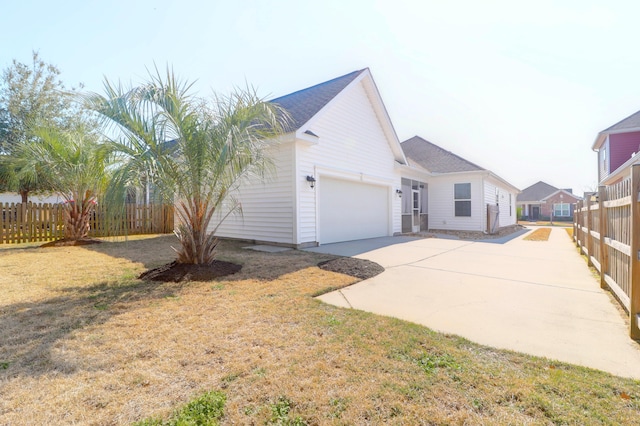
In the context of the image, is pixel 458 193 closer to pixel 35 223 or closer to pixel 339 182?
pixel 339 182

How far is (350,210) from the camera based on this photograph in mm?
11062

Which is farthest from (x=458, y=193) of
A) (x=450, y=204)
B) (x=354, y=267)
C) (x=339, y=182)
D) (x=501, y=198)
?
(x=354, y=267)

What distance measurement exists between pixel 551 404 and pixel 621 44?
9.55m

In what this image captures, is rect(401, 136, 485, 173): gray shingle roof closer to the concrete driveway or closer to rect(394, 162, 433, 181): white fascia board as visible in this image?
rect(394, 162, 433, 181): white fascia board

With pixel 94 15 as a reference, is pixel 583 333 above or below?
below

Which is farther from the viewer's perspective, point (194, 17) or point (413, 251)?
point (413, 251)

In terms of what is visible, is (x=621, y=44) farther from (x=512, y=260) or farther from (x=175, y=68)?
(x=175, y=68)

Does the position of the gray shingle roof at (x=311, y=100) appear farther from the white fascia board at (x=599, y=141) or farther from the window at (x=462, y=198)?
the white fascia board at (x=599, y=141)

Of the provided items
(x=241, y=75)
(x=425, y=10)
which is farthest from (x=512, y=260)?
(x=241, y=75)

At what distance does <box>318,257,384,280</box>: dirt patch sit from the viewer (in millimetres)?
5661

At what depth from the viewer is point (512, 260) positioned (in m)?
7.38

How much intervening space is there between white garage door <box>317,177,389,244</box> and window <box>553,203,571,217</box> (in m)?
39.9

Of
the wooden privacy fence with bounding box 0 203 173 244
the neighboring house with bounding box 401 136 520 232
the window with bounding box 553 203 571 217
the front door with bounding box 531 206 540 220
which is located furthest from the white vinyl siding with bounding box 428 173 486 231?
the front door with bounding box 531 206 540 220

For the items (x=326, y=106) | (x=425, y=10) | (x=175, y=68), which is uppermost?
(x=425, y=10)
